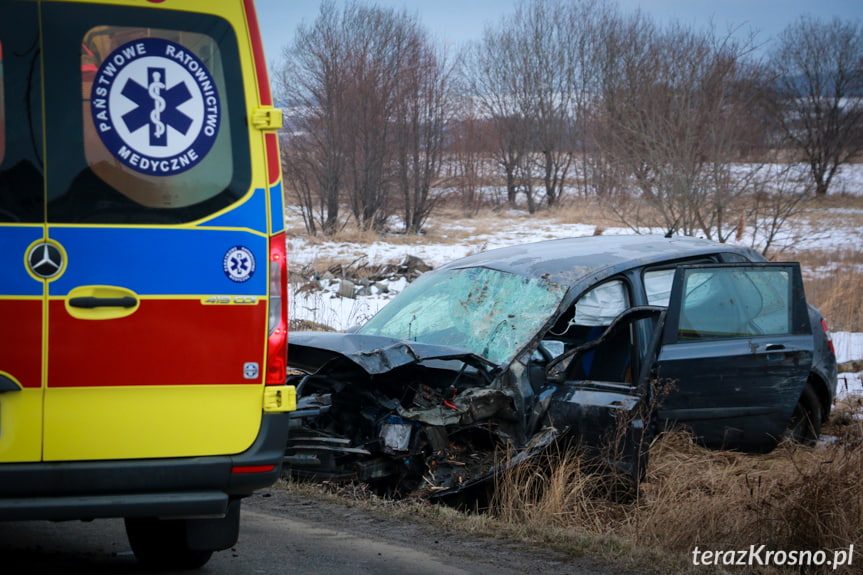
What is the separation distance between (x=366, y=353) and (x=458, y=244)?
70.2ft

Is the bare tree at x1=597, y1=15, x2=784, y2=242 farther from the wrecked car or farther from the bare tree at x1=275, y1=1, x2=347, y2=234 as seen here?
the bare tree at x1=275, y1=1, x2=347, y2=234

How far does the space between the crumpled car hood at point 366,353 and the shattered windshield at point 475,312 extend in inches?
11.2

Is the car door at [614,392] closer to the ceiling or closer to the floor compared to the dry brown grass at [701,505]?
closer to the ceiling

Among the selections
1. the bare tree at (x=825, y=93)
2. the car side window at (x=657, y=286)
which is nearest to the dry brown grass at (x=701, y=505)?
the car side window at (x=657, y=286)

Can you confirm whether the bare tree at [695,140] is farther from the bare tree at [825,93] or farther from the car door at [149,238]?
the bare tree at [825,93]

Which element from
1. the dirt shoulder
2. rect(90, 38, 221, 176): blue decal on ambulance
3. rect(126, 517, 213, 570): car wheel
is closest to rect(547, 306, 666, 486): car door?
the dirt shoulder

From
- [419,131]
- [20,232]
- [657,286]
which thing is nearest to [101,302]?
[20,232]

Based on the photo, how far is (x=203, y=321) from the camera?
10.1 feet

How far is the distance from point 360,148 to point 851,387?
72.9 feet

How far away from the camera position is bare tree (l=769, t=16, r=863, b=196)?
1553 inches

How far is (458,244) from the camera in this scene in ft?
86.9

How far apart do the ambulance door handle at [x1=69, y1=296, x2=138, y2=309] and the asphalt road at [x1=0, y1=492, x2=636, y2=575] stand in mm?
1337

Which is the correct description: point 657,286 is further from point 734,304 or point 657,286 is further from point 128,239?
point 128,239

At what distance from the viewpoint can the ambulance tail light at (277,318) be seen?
322 centimetres
